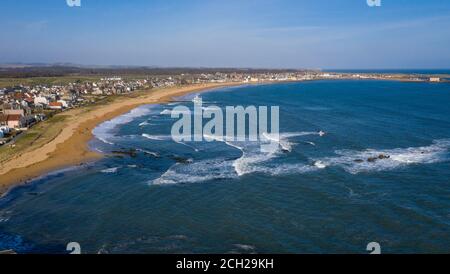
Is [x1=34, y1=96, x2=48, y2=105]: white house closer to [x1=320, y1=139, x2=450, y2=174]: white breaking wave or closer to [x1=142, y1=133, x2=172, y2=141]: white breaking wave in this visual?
[x1=142, y1=133, x2=172, y2=141]: white breaking wave

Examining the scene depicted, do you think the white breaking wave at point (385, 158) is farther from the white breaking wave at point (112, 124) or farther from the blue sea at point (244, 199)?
the white breaking wave at point (112, 124)

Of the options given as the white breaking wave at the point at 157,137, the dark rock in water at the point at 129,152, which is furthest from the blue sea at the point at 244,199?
the white breaking wave at the point at 157,137

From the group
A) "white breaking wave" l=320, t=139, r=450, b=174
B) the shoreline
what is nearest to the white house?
the shoreline

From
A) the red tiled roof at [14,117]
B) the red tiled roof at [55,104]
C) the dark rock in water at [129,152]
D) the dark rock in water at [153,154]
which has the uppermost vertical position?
the red tiled roof at [55,104]
